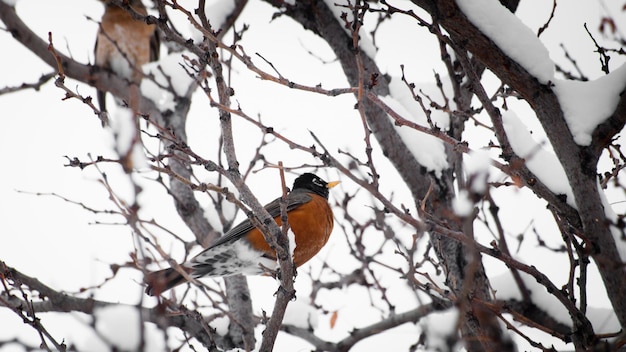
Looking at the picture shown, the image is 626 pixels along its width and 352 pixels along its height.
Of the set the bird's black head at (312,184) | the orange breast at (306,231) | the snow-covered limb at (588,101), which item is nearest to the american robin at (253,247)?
the orange breast at (306,231)

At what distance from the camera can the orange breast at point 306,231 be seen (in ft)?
12.5

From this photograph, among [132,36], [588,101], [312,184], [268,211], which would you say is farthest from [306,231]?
[132,36]

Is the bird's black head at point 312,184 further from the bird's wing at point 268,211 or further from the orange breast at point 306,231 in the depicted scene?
the orange breast at point 306,231

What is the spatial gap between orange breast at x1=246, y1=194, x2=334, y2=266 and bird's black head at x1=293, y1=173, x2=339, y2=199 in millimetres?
657

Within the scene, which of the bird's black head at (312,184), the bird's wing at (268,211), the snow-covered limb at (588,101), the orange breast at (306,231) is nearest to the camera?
the snow-covered limb at (588,101)

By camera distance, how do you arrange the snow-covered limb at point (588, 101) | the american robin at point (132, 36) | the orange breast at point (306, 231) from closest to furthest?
1. the snow-covered limb at point (588, 101)
2. the orange breast at point (306, 231)
3. the american robin at point (132, 36)

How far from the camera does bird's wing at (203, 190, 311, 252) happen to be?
12.2ft

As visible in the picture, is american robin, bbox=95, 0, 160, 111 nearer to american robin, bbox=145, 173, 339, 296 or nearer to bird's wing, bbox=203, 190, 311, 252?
bird's wing, bbox=203, 190, 311, 252

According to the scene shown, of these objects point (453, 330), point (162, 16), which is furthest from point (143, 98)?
point (453, 330)

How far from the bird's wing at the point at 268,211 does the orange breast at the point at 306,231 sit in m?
0.05

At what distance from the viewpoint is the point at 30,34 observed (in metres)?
4.65

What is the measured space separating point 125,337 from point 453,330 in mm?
794

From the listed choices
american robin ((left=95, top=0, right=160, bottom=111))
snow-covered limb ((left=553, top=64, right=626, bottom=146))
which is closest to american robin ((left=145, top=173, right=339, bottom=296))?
snow-covered limb ((left=553, top=64, right=626, bottom=146))

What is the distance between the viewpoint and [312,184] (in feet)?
16.9
